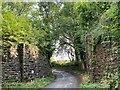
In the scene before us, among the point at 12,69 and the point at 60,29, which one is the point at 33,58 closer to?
the point at 12,69

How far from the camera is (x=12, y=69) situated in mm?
11125

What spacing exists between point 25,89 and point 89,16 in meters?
4.51

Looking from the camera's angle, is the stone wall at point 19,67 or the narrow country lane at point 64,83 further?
the narrow country lane at point 64,83

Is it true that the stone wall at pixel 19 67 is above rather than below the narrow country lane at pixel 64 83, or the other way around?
above

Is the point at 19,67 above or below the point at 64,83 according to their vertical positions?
above

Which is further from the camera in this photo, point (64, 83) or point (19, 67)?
point (64, 83)

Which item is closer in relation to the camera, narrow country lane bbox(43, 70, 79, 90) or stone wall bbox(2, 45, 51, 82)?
stone wall bbox(2, 45, 51, 82)

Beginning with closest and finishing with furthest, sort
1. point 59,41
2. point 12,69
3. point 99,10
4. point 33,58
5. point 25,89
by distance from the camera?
1. point 25,89
2. point 99,10
3. point 12,69
4. point 33,58
5. point 59,41

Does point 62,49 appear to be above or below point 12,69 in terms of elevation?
above

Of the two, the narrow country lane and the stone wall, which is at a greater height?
the stone wall

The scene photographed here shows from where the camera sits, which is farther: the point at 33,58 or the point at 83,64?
the point at 83,64

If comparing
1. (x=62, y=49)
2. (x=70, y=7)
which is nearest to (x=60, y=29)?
(x=70, y=7)

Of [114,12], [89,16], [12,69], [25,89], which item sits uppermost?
[89,16]

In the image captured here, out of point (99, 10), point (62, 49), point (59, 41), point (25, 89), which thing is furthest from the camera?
point (62, 49)
